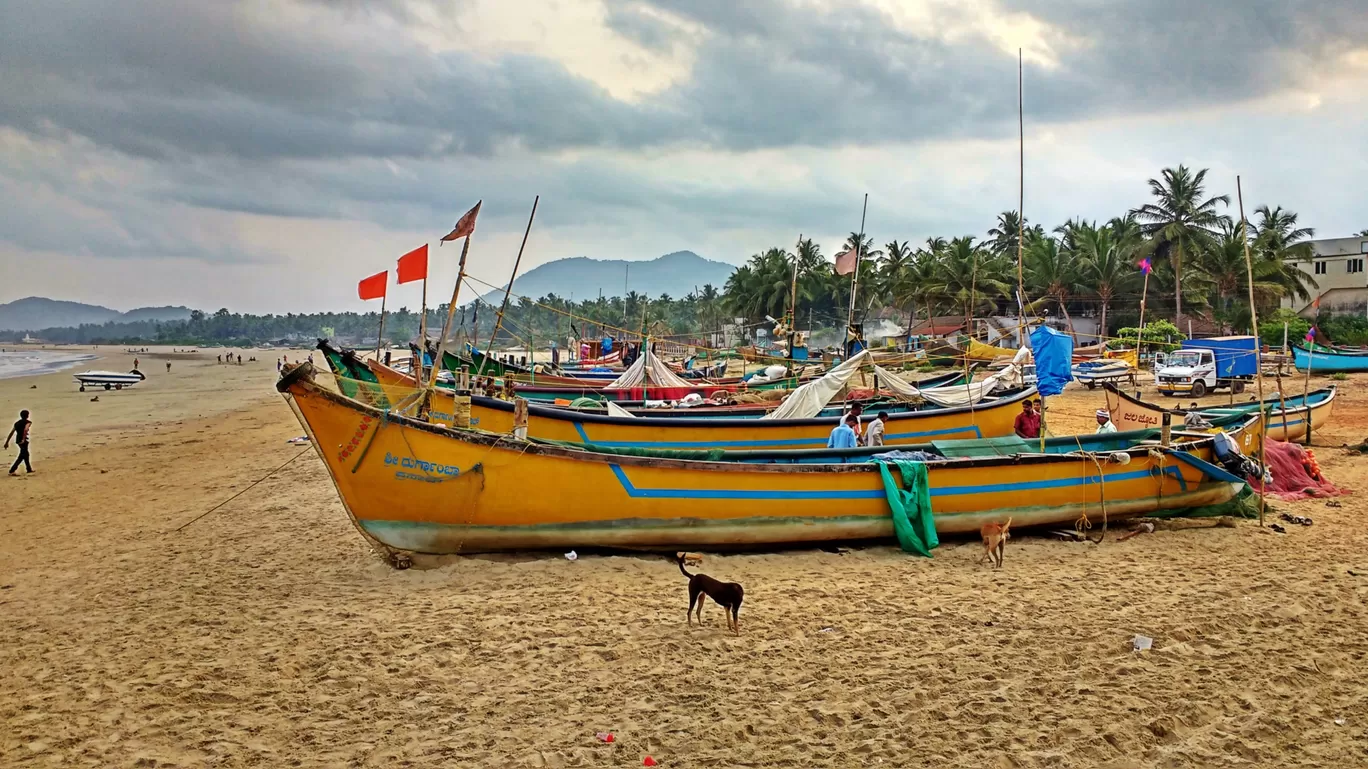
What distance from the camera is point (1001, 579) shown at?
7.34m

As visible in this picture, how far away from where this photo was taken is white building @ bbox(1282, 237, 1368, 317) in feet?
143

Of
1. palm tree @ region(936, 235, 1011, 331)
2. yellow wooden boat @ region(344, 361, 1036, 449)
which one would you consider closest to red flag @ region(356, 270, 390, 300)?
yellow wooden boat @ region(344, 361, 1036, 449)

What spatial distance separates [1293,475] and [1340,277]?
4618 cm

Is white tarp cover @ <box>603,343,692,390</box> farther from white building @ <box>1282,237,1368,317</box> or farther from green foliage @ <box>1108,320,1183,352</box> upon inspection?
white building @ <box>1282,237,1368,317</box>

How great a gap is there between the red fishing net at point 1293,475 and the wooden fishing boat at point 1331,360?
19.0 metres

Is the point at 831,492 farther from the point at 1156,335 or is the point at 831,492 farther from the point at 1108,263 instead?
the point at 1108,263

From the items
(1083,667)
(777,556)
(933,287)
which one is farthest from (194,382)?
(1083,667)

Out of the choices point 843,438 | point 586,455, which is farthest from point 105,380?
point 843,438

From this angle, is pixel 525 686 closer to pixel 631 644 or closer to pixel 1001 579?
pixel 631 644

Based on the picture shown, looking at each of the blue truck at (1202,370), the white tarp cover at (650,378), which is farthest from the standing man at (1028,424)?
the blue truck at (1202,370)

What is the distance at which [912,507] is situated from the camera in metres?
8.34

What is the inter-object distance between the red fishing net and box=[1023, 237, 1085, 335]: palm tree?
106 ft

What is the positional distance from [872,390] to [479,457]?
996cm

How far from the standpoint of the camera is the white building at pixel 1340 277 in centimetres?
4373
